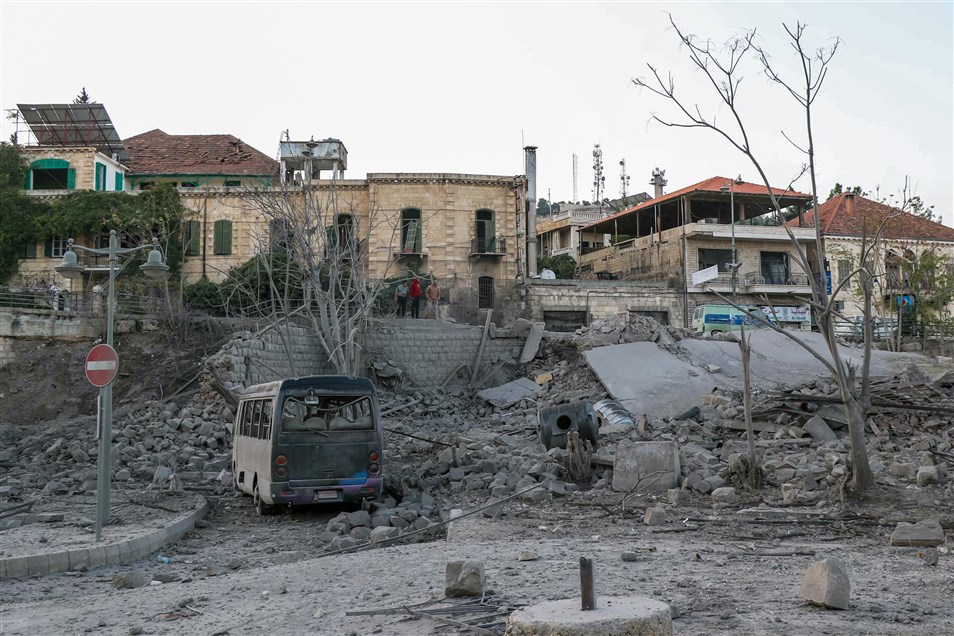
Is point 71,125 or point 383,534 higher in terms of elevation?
point 71,125

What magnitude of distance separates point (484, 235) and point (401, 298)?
8.95m

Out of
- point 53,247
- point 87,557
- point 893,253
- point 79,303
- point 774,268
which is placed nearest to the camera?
point 87,557

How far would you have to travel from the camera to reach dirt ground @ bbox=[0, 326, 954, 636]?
6.64m

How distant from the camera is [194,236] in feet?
137

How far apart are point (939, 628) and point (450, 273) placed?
36.3 meters

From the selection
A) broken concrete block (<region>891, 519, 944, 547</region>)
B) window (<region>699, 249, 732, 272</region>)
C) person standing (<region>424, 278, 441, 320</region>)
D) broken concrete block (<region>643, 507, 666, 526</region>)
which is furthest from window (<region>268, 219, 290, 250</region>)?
window (<region>699, 249, 732, 272</region>)

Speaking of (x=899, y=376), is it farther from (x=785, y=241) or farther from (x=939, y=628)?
(x=785, y=241)

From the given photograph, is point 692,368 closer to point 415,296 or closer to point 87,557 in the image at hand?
point 415,296

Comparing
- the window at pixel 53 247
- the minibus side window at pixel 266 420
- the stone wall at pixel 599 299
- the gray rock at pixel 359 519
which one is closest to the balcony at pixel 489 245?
the stone wall at pixel 599 299

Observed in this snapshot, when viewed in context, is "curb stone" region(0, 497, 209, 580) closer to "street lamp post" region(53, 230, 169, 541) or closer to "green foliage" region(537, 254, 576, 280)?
"street lamp post" region(53, 230, 169, 541)

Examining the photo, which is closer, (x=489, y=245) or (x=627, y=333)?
(x=627, y=333)

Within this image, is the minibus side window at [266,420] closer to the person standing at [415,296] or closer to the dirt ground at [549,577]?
the dirt ground at [549,577]

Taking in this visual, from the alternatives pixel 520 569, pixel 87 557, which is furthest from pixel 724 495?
pixel 87 557

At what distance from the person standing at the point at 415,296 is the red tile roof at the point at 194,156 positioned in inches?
546
